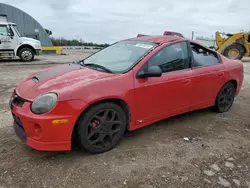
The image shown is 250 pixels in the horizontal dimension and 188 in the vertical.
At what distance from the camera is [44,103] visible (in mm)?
2510

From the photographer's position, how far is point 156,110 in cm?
337

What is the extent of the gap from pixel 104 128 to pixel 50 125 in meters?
0.70

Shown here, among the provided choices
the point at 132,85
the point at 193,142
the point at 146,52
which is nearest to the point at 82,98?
the point at 132,85

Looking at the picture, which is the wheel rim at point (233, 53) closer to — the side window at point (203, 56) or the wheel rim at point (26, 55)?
the side window at point (203, 56)

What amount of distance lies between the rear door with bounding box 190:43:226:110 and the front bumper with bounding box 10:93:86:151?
6.78 ft

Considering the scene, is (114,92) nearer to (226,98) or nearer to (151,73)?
(151,73)

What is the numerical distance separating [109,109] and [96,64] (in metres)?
0.94

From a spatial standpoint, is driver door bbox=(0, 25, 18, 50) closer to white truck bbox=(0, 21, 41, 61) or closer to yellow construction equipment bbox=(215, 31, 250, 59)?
white truck bbox=(0, 21, 41, 61)

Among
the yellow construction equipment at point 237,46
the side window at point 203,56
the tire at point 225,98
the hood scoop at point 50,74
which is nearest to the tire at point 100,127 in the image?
the hood scoop at point 50,74

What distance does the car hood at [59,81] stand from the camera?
2646 millimetres

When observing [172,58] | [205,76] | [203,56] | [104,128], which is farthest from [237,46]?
[104,128]

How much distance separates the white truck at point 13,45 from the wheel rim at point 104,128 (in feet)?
38.7

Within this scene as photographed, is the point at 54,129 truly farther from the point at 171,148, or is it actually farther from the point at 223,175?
the point at 223,175

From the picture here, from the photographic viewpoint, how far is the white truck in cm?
1246
